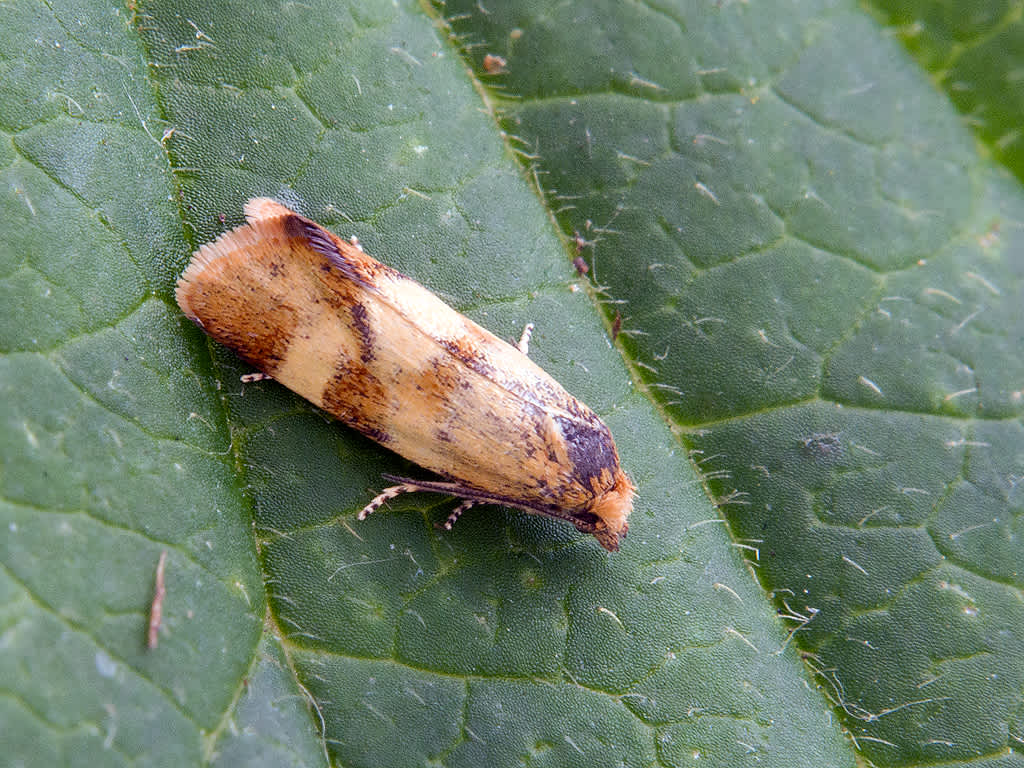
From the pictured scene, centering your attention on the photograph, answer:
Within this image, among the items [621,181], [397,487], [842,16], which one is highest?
[842,16]

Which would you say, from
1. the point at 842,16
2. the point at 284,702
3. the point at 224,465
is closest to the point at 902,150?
the point at 842,16

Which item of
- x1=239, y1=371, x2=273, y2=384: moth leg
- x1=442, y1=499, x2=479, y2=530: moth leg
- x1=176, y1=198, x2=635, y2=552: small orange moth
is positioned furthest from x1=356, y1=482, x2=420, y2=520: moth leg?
x1=239, y1=371, x2=273, y2=384: moth leg

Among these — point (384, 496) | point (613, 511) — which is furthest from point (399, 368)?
point (613, 511)

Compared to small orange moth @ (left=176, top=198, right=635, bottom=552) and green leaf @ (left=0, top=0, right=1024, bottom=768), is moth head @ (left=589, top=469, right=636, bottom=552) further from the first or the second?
green leaf @ (left=0, top=0, right=1024, bottom=768)

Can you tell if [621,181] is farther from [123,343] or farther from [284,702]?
[284,702]

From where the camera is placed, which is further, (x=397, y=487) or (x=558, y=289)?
(x=558, y=289)

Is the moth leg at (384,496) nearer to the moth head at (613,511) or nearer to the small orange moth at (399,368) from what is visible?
the small orange moth at (399,368)
